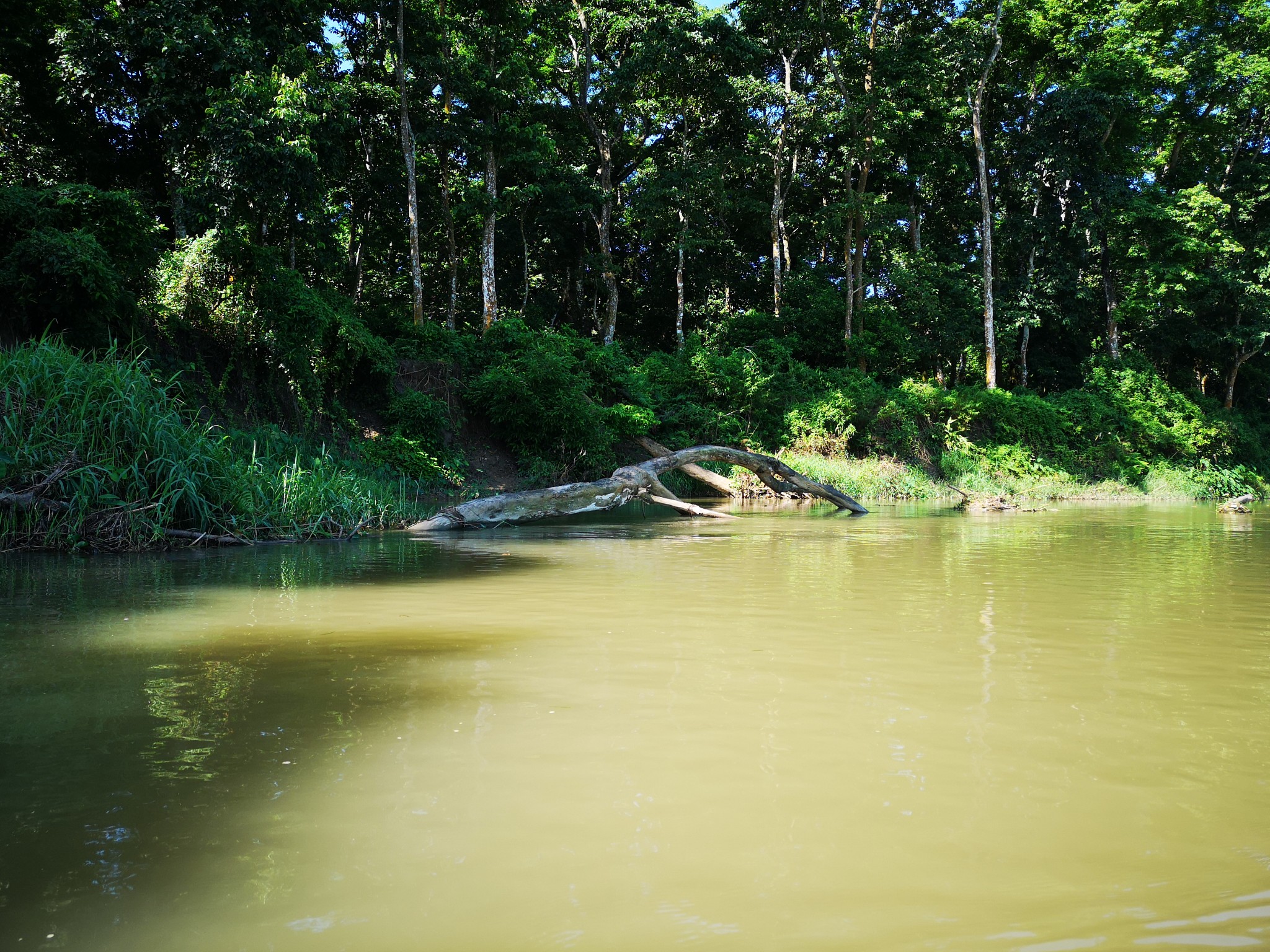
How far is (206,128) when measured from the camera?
15.3 metres

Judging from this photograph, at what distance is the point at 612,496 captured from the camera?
39.2ft

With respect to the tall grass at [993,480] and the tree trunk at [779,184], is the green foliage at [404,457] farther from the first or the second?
the tree trunk at [779,184]

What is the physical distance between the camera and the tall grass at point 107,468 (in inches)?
299

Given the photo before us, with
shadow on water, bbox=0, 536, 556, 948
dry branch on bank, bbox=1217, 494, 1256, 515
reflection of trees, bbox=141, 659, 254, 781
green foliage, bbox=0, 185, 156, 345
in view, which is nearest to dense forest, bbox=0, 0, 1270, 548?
green foliage, bbox=0, 185, 156, 345

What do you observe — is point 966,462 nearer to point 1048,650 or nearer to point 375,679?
point 1048,650

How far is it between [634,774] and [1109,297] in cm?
3408

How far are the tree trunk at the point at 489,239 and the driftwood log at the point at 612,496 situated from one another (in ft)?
35.7

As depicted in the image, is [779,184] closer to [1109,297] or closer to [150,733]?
[1109,297]

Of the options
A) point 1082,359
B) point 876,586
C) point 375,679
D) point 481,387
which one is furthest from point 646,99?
point 375,679

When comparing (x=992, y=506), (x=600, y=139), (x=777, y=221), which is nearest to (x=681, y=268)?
(x=777, y=221)

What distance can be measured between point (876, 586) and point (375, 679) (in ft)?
11.6

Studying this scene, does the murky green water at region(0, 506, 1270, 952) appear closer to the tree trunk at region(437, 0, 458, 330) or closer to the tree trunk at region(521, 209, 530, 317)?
the tree trunk at region(437, 0, 458, 330)

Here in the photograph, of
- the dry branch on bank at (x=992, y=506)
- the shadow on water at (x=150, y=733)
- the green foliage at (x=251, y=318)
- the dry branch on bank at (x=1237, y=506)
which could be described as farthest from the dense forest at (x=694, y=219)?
the shadow on water at (x=150, y=733)

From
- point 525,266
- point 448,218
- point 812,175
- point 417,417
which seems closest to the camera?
point 417,417
